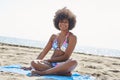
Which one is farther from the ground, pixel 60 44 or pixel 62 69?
pixel 60 44

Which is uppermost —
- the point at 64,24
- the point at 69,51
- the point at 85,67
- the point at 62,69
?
the point at 64,24

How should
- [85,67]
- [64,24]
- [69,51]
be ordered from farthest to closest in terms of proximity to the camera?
1. [85,67]
2. [64,24]
3. [69,51]

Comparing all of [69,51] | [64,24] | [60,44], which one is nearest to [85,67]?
[60,44]

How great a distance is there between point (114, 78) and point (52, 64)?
1404 millimetres

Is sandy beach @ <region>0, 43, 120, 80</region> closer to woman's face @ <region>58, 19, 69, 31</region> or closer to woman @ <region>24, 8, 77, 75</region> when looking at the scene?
woman @ <region>24, 8, 77, 75</region>

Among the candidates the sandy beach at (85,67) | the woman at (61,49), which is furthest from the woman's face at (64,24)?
the sandy beach at (85,67)

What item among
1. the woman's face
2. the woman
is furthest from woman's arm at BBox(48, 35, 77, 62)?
the woman's face

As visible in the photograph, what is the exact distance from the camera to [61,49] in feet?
18.0

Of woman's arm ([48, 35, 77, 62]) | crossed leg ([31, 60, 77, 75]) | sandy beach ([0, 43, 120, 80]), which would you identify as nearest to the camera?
sandy beach ([0, 43, 120, 80])

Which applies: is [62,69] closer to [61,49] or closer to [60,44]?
[61,49]

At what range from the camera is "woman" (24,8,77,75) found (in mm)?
5215

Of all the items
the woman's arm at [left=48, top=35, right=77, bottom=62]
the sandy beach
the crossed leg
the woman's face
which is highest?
the woman's face

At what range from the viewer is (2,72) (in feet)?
17.1

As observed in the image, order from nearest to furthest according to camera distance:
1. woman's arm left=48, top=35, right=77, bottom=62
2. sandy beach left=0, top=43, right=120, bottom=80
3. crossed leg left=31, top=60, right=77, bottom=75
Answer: sandy beach left=0, top=43, right=120, bottom=80, crossed leg left=31, top=60, right=77, bottom=75, woman's arm left=48, top=35, right=77, bottom=62
